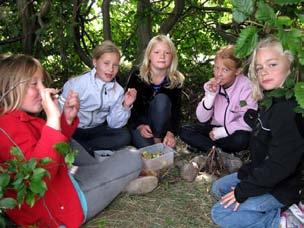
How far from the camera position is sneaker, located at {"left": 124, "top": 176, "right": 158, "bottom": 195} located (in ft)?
9.15

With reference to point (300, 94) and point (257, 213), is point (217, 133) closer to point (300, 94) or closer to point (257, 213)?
point (257, 213)

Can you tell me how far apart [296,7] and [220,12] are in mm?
2832

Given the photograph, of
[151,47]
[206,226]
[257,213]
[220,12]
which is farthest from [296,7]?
[220,12]

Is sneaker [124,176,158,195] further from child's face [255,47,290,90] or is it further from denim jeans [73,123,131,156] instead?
child's face [255,47,290,90]

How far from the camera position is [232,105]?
3.38 meters

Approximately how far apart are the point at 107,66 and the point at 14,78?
119 centimetres

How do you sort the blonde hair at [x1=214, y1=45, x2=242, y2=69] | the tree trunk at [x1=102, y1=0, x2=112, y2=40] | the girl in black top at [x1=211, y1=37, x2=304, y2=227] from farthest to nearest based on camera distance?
the tree trunk at [x1=102, y1=0, x2=112, y2=40] → the blonde hair at [x1=214, y1=45, x2=242, y2=69] → the girl in black top at [x1=211, y1=37, x2=304, y2=227]

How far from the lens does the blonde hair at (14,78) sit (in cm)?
222

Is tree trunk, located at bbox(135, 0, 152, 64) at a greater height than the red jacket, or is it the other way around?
tree trunk, located at bbox(135, 0, 152, 64)

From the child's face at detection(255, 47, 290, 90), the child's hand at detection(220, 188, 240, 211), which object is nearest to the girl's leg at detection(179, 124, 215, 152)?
the child's hand at detection(220, 188, 240, 211)

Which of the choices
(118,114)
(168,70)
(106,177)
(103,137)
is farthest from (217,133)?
(106,177)

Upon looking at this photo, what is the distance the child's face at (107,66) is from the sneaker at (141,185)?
2.98 feet

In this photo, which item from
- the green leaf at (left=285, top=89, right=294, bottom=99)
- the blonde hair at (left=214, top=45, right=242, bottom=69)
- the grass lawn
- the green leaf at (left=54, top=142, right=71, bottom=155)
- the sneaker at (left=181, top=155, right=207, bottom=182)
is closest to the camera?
the green leaf at (left=54, top=142, right=71, bottom=155)

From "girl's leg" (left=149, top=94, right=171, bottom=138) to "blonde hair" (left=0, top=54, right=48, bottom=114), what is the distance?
134cm
